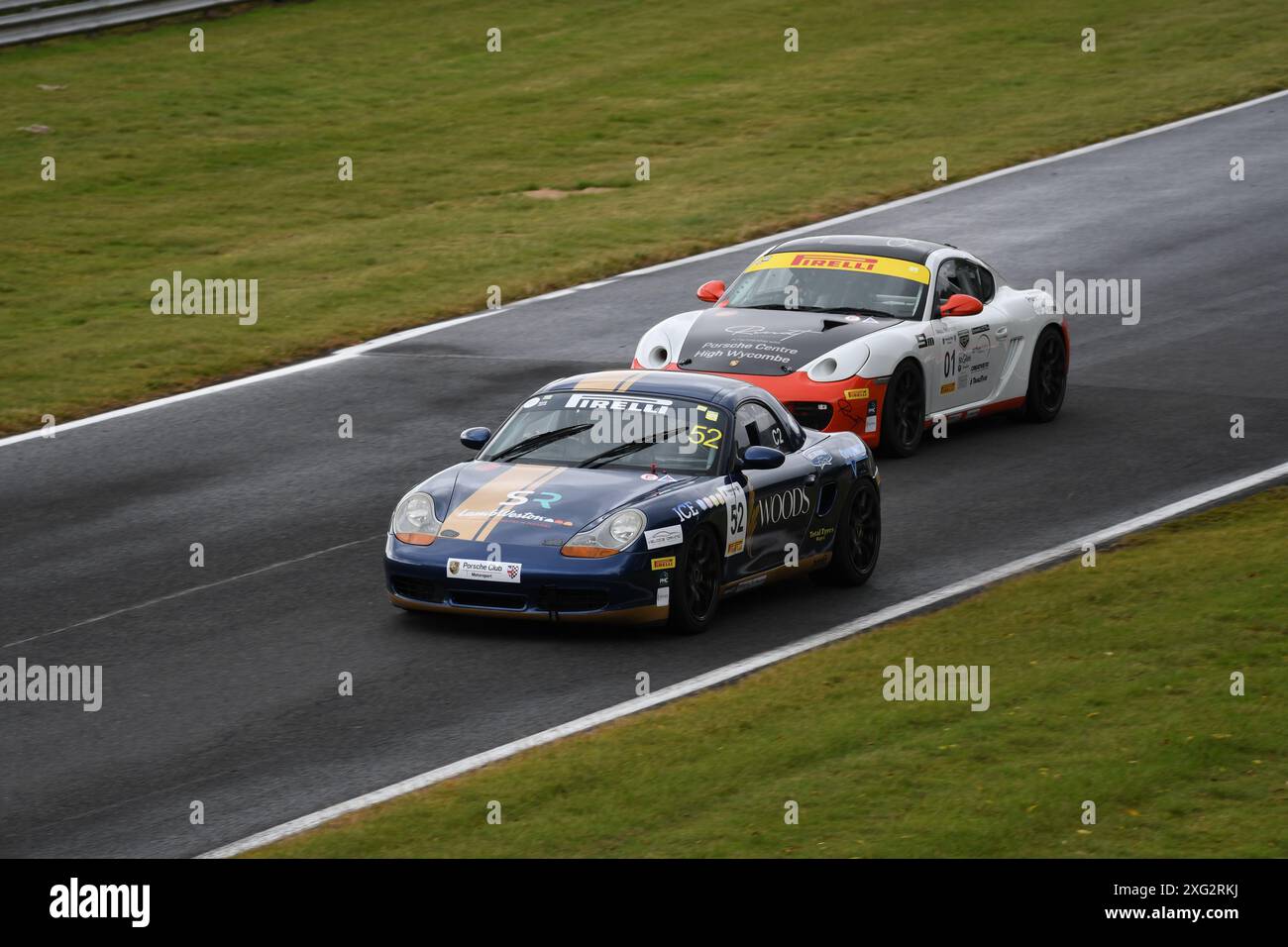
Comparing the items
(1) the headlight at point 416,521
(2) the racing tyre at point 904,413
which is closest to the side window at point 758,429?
(1) the headlight at point 416,521

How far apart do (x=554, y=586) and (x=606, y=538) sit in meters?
0.41

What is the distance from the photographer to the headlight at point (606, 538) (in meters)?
11.5

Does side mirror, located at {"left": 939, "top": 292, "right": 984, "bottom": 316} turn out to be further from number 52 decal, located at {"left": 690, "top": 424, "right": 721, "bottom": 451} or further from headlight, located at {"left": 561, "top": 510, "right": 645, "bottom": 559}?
headlight, located at {"left": 561, "top": 510, "right": 645, "bottom": 559}

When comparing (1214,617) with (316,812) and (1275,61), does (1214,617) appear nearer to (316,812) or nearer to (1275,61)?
(316,812)

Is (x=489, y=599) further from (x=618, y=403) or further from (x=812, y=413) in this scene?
(x=812, y=413)

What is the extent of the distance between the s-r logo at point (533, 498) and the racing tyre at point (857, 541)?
209 centimetres

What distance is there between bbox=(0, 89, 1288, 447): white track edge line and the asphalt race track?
0.22m

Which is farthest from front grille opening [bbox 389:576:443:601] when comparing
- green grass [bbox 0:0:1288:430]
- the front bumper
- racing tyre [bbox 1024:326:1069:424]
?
racing tyre [bbox 1024:326:1069:424]

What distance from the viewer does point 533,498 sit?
11.9 metres

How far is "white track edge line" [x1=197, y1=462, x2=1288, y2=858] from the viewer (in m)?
8.77

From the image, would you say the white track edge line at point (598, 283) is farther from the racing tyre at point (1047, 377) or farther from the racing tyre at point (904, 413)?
the racing tyre at point (1047, 377)

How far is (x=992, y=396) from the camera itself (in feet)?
57.4

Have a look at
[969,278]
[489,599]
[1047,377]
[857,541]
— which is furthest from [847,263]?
[489,599]

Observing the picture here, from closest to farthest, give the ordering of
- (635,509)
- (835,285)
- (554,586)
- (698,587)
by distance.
Result: (554,586) < (635,509) < (698,587) < (835,285)
